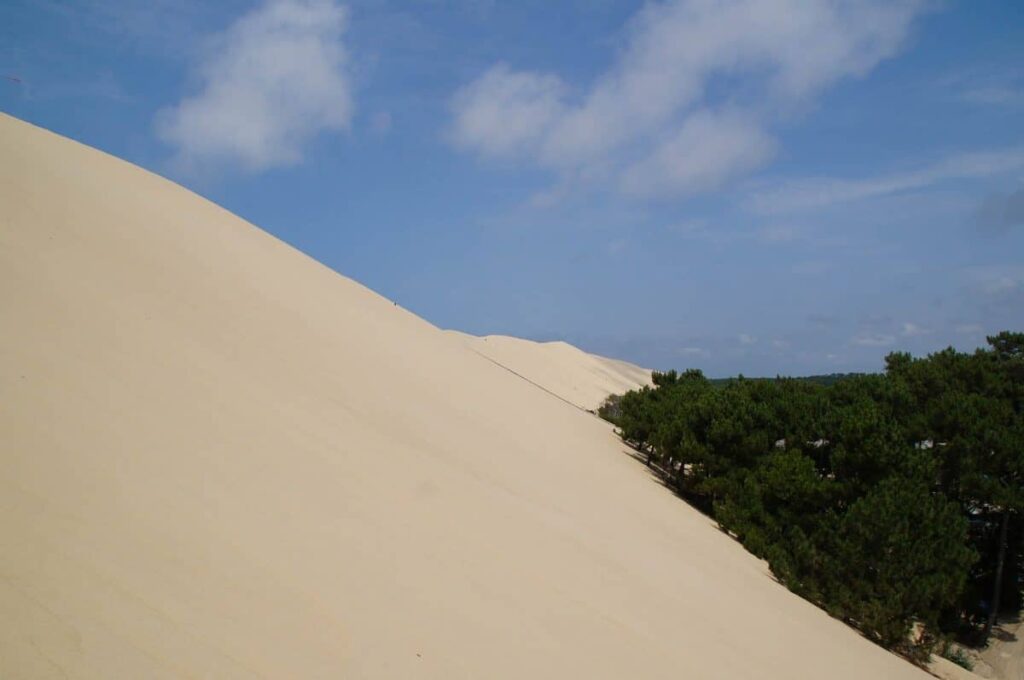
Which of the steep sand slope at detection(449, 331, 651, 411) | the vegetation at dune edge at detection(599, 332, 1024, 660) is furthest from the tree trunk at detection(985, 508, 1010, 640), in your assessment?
the steep sand slope at detection(449, 331, 651, 411)

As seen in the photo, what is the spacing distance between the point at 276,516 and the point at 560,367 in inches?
1640

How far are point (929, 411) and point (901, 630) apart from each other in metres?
8.26

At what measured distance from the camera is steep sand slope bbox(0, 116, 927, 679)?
316 centimetres

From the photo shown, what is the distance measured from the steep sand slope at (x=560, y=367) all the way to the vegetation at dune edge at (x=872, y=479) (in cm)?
1927

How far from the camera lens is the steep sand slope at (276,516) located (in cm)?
316

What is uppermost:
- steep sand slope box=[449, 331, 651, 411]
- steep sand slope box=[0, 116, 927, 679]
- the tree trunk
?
steep sand slope box=[449, 331, 651, 411]

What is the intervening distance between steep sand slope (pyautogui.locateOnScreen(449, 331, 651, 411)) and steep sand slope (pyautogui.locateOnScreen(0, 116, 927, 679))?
26.8 meters

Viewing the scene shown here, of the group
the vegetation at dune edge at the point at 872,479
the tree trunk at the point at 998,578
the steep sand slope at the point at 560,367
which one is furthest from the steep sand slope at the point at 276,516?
the steep sand slope at the point at 560,367

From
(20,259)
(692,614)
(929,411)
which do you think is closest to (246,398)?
(20,259)

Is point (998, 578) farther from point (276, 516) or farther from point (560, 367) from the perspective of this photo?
point (560, 367)

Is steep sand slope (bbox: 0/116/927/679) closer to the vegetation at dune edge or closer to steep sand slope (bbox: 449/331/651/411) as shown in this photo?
the vegetation at dune edge

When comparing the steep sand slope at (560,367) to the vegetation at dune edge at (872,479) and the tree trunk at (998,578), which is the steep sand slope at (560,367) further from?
the tree trunk at (998,578)

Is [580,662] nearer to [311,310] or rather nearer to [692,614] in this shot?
[692,614]

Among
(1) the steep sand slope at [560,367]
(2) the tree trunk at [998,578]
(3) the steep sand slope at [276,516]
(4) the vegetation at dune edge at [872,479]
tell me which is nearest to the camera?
(3) the steep sand slope at [276,516]
